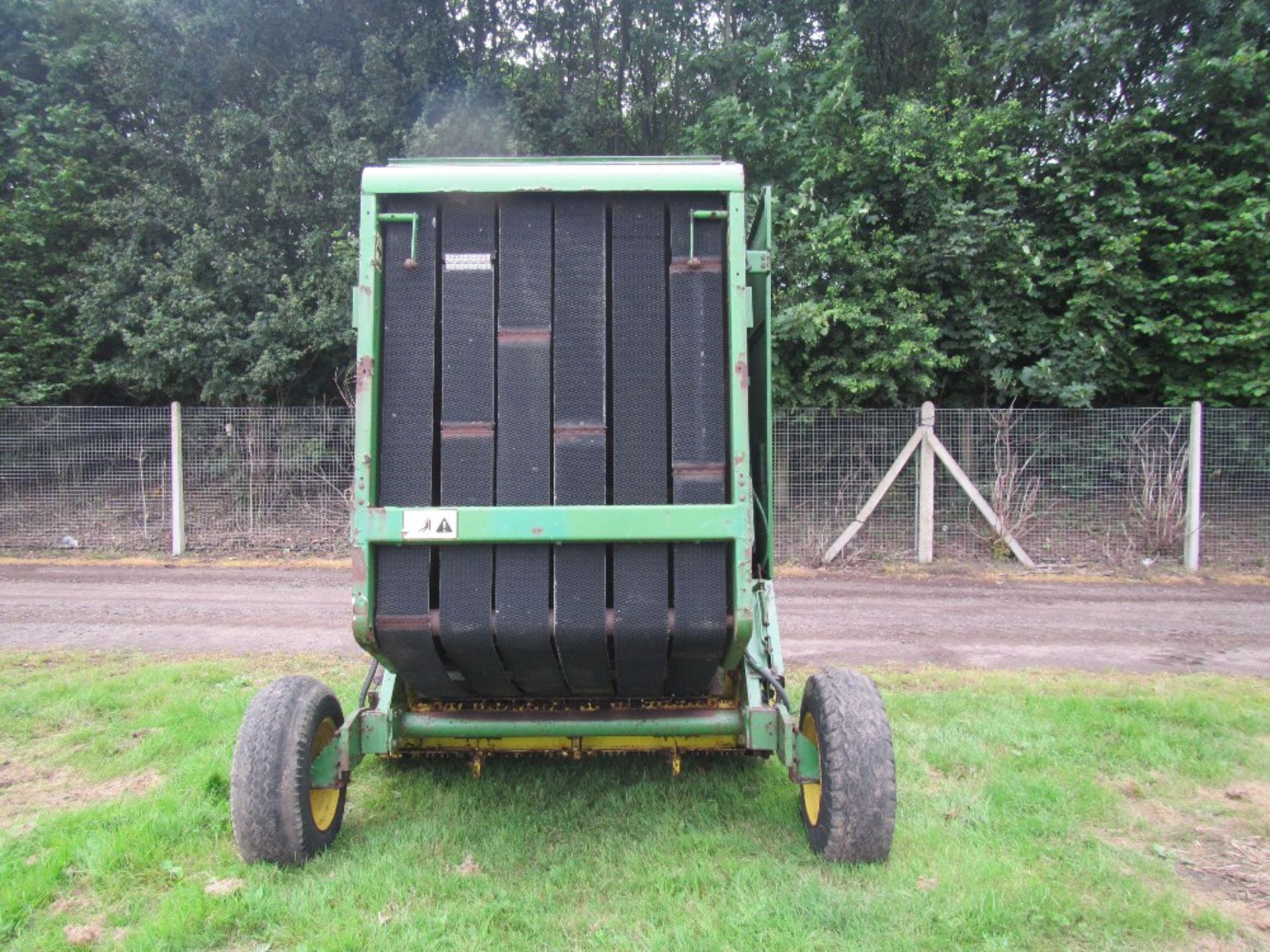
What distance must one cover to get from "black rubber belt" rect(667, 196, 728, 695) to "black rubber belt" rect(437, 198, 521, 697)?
26.6 inches

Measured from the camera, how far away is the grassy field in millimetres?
2656

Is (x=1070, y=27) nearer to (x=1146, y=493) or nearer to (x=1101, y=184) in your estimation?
(x=1101, y=184)

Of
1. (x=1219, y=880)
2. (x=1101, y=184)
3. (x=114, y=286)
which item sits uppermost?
(x=1101, y=184)

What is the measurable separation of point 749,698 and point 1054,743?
2048 millimetres

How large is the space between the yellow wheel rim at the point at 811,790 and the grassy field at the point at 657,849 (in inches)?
5.3

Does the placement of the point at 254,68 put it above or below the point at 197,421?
above

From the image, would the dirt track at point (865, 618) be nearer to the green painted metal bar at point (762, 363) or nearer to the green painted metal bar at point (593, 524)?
the green painted metal bar at point (762, 363)

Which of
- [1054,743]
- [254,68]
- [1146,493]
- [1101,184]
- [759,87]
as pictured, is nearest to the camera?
[1054,743]

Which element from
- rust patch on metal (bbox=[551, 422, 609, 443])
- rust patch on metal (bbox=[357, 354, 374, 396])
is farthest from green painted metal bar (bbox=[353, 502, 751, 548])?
rust patch on metal (bbox=[357, 354, 374, 396])

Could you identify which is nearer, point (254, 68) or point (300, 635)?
point (300, 635)

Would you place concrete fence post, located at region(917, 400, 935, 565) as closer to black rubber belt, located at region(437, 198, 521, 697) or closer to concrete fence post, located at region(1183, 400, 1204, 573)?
concrete fence post, located at region(1183, 400, 1204, 573)

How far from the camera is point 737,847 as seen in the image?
3180mm

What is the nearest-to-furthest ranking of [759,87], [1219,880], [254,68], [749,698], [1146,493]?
[1219,880] → [749,698] → [1146,493] → [759,87] → [254,68]

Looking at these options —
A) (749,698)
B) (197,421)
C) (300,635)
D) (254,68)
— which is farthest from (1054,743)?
(254,68)
